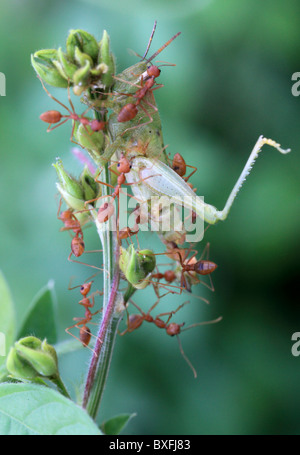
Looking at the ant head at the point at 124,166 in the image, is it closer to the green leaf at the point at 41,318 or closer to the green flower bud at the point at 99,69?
the green flower bud at the point at 99,69

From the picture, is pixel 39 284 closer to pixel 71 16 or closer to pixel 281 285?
pixel 281 285

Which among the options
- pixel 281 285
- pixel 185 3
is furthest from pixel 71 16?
pixel 281 285

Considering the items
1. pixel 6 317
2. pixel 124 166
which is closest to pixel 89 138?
pixel 124 166

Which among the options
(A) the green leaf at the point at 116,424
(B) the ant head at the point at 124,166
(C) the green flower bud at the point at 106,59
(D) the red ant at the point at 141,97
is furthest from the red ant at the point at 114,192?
(A) the green leaf at the point at 116,424

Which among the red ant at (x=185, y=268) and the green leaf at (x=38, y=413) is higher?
the red ant at (x=185, y=268)

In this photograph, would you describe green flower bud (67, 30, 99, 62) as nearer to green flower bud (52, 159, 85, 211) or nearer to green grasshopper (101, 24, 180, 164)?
green grasshopper (101, 24, 180, 164)

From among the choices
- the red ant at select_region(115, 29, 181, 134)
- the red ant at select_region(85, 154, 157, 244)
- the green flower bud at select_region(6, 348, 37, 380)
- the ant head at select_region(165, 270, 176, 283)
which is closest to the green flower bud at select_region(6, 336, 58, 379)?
the green flower bud at select_region(6, 348, 37, 380)
